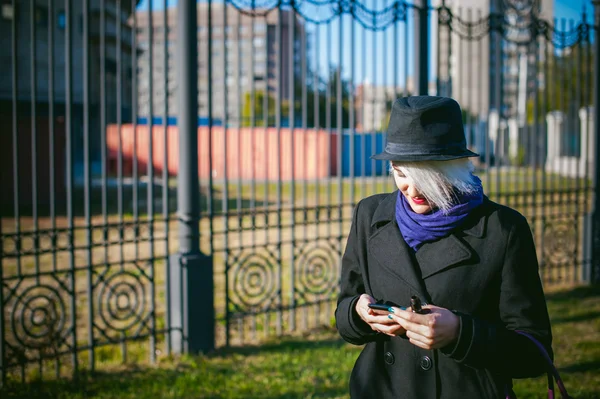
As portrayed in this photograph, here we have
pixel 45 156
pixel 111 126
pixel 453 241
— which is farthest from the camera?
pixel 111 126

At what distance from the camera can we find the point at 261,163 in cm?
1739

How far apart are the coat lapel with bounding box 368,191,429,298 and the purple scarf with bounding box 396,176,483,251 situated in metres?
0.04

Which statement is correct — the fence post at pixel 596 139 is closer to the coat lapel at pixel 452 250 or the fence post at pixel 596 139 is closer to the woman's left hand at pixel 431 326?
the coat lapel at pixel 452 250

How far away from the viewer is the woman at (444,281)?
189cm

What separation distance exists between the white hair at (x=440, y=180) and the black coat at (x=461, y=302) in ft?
0.42

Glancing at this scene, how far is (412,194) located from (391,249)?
0.82ft

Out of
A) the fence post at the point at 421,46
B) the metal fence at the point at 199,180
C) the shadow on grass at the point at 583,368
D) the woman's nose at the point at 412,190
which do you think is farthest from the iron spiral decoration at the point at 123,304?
the shadow on grass at the point at 583,368

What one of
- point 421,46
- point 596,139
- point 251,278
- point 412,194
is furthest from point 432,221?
point 596,139

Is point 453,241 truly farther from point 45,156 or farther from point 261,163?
point 261,163

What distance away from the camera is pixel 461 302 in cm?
204

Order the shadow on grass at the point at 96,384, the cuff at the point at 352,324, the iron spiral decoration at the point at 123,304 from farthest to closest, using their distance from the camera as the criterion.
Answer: the iron spiral decoration at the point at 123,304 < the shadow on grass at the point at 96,384 < the cuff at the point at 352,324

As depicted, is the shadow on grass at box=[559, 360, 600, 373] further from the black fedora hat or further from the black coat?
the black fedora hat

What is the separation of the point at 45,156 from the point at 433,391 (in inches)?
555

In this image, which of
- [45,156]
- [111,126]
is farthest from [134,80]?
[111,126]
